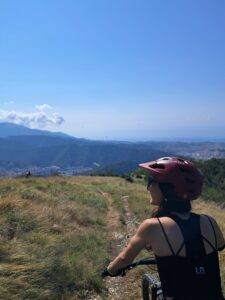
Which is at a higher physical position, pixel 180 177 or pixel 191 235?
pixel 180 177

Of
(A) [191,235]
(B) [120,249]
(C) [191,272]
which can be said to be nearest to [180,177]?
(A) [191,235]

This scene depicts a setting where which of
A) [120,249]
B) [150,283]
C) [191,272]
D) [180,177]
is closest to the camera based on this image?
[191,272]

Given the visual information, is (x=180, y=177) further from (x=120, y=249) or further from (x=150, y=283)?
(x=120, y=249)

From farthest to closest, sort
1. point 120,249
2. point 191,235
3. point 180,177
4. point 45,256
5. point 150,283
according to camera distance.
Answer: point 120,249 < point 45,256 < point 150,283 < point 180,177 < point 191,235

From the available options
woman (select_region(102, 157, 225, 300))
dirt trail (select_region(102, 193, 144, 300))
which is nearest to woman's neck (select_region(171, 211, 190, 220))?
woman (select_region(102, 157, 225, 300))

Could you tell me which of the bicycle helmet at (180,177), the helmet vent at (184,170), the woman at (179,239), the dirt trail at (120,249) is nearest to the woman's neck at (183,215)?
the woman at (179,239)

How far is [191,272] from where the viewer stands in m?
3.37

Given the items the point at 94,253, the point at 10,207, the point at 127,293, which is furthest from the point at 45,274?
the point at 10,207

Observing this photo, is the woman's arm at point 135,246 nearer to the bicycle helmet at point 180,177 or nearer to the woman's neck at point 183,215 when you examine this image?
the woman's neck at point 183,215

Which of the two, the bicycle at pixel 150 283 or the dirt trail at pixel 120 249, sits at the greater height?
the bicycle at pixel 150 283

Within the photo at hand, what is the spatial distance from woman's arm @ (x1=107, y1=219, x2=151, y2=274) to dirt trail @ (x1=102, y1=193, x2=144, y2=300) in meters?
3.51

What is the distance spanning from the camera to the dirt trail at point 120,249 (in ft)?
23.8

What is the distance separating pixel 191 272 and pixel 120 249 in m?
7.25

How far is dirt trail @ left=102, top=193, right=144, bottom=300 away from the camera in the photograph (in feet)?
23.8
